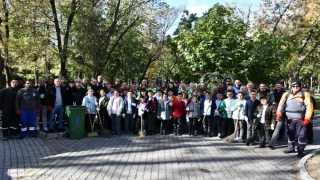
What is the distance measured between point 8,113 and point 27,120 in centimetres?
60

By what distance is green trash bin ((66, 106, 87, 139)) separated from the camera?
9.43 m

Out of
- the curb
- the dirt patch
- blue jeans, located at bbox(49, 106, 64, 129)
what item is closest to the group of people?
blue jeans, located at bbox(49, 106, 64, 129)

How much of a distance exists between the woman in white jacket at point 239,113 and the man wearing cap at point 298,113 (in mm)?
1600

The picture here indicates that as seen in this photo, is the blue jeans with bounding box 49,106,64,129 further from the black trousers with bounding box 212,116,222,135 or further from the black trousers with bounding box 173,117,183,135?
the black trousers with bounding box 212,116,222,135

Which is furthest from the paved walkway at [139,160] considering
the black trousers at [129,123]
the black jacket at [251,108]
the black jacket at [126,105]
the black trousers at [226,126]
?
the black jacket at [126,105]

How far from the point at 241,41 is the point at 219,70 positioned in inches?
Answer: 74.8

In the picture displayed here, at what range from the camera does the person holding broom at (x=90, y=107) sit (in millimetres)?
10164

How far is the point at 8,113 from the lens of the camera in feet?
30.2

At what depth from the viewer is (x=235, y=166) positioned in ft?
22.3

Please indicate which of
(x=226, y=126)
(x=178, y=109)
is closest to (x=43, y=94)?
(x=178, y=109)

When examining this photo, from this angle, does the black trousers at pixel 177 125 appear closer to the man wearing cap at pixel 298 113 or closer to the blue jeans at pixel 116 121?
the blue jeans at pixel 116 121

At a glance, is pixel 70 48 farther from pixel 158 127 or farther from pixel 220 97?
pixel 220 97

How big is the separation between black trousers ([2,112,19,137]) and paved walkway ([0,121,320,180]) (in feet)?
1.82

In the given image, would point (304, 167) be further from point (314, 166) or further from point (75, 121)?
point (75, 121)
